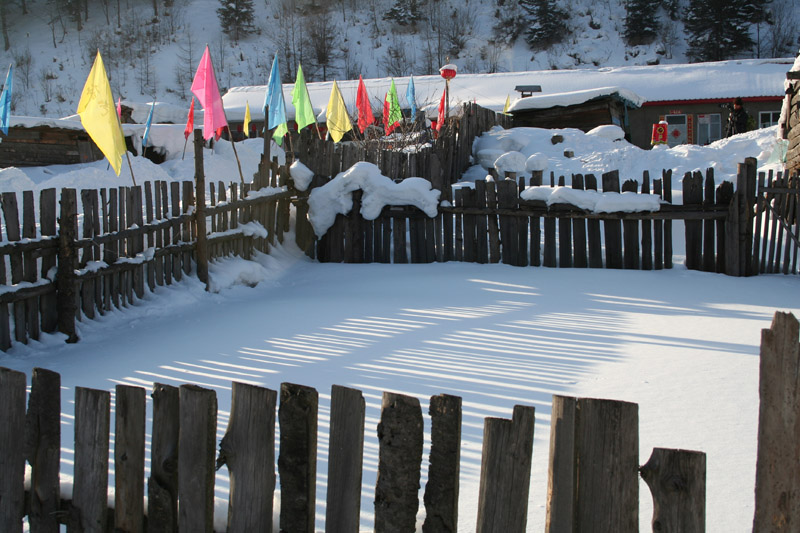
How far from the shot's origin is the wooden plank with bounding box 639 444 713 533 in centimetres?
179

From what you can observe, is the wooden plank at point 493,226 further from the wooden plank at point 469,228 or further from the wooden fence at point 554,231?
the wooden plank at point 469,228

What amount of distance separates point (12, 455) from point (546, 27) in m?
56.9

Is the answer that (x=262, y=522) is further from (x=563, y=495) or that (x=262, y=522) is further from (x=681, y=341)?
(x=681, y=341)

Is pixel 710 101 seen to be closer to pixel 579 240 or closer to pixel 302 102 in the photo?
pixel 302 102

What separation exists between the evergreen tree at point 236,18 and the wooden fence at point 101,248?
57459 mm

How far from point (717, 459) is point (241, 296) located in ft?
19.3

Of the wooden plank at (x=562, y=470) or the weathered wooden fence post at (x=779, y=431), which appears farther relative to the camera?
the wooden plank at (x=562, y=470)

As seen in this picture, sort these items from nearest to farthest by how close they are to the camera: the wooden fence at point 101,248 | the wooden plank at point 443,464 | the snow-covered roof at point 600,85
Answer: the wooden plank at point 443,464, the wooden fence at point 101,248, the snow-covered roof at point 600,85

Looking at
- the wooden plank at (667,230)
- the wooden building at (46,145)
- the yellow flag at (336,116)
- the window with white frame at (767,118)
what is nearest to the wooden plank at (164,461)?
the wooden plank at (667,230)

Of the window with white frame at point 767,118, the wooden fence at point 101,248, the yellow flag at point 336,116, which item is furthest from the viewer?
the window with white frame at point 767,118

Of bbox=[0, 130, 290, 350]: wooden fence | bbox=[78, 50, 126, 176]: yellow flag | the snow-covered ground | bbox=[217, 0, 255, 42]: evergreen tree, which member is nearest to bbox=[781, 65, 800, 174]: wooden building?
the snow-covered ground

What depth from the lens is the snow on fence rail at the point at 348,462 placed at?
1.79 m

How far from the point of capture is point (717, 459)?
3.38 metres

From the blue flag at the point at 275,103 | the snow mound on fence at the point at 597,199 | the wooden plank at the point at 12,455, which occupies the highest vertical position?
the blue flag at the point at 275,103
